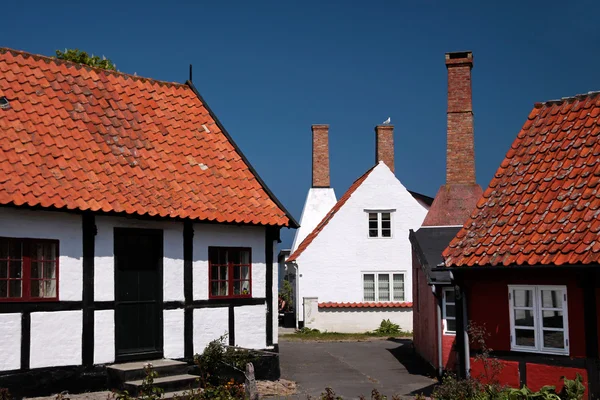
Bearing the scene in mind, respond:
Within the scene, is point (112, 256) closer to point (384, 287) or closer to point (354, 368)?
point (354, 368)

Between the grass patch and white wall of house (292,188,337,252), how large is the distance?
6.19 m

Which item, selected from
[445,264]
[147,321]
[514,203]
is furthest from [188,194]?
[514,203]

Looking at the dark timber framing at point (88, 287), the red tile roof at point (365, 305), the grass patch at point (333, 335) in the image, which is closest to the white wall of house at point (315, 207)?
the red tile roof at point (365, 305)

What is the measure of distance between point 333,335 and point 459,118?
34.7 ft

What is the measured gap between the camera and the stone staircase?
1408 centimetres

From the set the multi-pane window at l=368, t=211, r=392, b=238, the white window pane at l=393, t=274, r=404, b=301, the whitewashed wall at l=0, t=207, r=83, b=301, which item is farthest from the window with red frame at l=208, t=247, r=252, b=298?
the white window pane at l=393, t=274, r=404, b=301

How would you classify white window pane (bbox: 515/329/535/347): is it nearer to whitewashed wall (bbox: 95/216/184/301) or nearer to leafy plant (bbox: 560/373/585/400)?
leafy plant (bbox: 560/373/585/400)

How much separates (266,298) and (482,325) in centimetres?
518

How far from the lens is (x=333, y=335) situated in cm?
2936

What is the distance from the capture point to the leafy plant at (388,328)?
1175 inches

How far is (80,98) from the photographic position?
653 inches

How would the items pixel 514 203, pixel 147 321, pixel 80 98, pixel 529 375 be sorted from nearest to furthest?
pixel 529 375, pixel 514 203, pixel 147 321, pixel 80 98

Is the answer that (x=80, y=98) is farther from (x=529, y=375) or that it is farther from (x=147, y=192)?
(x=529, y=375)

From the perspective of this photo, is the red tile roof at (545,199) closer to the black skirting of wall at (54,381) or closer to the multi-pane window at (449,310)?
the multi-pane window at (449,310)
